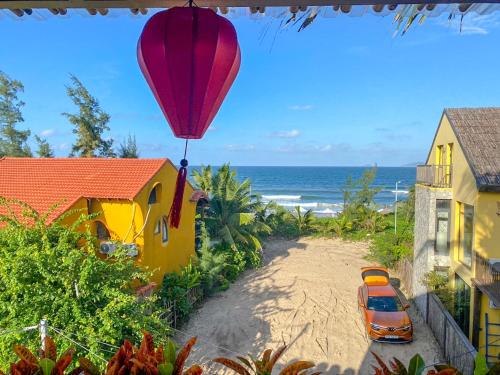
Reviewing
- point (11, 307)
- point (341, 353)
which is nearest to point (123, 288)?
point (11, 307)

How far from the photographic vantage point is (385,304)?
12.9 meters

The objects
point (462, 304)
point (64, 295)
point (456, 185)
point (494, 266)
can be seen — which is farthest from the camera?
point (456, 185)

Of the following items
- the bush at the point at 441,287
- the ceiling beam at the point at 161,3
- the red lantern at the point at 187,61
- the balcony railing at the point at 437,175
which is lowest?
the bush at the point at 441,287

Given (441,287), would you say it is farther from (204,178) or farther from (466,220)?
(204,178)

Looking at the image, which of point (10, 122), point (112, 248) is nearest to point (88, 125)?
point (10, 122)

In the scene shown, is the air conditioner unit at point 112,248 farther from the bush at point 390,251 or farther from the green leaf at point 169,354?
the bush at point 390,251

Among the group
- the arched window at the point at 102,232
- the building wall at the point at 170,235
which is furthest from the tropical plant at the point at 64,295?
the arched window at the point at 102,232

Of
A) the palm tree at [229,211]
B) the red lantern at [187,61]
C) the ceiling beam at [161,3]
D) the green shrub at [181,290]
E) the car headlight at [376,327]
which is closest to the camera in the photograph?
the ceiling beam at [161,3]

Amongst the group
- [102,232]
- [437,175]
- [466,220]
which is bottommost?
[102,232]

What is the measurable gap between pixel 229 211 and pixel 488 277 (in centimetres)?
1254

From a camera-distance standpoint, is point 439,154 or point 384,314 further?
point 439,154

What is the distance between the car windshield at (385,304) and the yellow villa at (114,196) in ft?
24.3

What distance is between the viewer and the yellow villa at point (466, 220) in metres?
10.5

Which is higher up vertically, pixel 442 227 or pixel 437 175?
pixel 437 175
